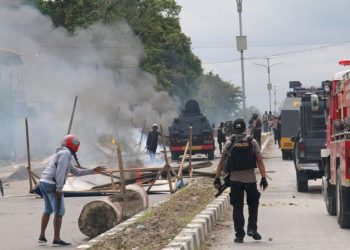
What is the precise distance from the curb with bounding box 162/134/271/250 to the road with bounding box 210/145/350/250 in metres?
0.16

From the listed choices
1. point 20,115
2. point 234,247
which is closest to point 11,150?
point 20,115

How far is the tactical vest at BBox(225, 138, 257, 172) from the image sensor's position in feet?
38.1

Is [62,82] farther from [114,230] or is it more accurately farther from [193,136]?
[114,230]

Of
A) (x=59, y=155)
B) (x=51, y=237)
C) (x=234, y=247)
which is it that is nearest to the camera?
(x=234, y=247)

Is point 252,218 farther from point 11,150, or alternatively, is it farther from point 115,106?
point 115,106

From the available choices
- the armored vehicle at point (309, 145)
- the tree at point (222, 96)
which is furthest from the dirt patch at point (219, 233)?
the tree at point (222, 96)

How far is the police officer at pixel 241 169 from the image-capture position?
11.6 meters

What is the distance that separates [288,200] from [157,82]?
43.7 metres

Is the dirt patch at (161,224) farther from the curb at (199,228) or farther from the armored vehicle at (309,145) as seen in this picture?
the armored vehicle at (309,145)

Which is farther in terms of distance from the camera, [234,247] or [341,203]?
[341,203]

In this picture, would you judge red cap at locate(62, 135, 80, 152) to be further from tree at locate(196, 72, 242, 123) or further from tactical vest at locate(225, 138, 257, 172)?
tree at locate(196, 72, 242, 123)

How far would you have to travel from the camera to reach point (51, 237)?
44.2 feet

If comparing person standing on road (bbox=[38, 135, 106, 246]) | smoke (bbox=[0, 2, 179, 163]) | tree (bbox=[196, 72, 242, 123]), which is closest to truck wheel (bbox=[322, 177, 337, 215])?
person standing on road (bbox=[38, 135, 106, 246])

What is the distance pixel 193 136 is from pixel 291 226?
25.3 m
